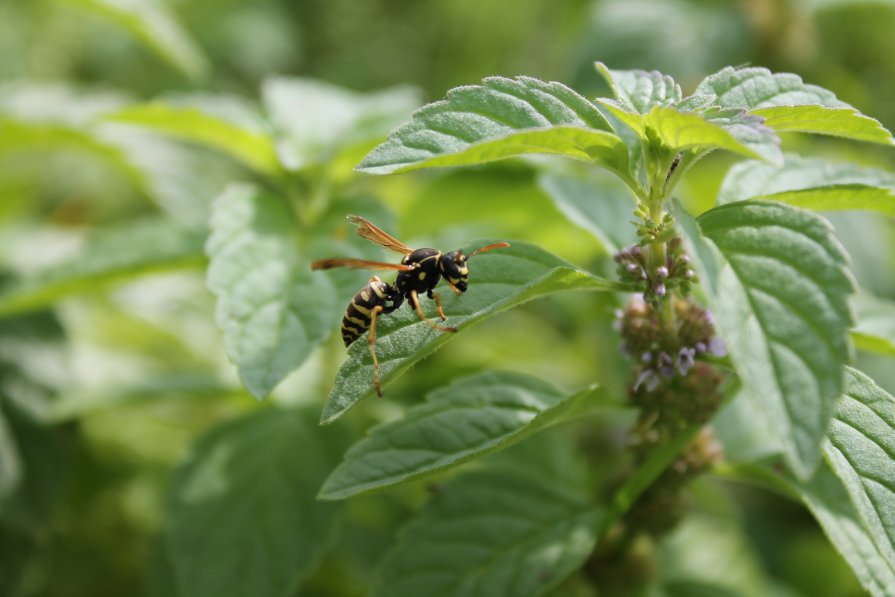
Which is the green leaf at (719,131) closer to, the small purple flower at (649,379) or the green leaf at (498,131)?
the green leaf at (498,131)

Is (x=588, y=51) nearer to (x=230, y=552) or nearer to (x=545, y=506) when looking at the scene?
(x=545, y=506)

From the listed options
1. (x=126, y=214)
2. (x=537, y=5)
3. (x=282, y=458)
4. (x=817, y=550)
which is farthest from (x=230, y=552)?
(x=537, y=5)

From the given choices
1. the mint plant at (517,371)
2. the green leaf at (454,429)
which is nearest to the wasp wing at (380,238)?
the mint plant at (517,371)

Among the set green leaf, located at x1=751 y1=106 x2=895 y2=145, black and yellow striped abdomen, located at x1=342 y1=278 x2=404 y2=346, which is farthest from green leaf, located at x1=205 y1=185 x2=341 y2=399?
green leaf, located at x1=751 y1=106 x2=895 y2=145

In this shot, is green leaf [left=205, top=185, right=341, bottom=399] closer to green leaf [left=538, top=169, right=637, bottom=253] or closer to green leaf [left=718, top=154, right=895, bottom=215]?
green leaf [left=538, top=169, right=637, bottom=253]

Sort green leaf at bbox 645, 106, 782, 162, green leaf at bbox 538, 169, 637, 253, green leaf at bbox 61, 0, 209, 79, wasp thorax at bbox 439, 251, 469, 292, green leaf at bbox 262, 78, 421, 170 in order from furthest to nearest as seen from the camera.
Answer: green leaf at bbox 61, 0, 209, 79 < green leaf at bbox 262, 78, 421, 170 < green leaf at bbox 538, 169, 637, 253 < wasp thorax at bbox 439, 251, 469, 292 < green leaf at bbox 645, 106, 782, 162

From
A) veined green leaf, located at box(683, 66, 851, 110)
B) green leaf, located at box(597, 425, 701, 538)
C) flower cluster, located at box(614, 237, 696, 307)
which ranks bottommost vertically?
green leaf, located at box(597, 425, 701, 538)
